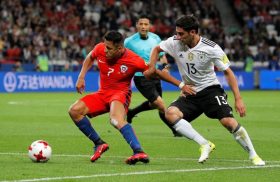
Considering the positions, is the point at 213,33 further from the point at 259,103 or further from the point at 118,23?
the point at 259,103

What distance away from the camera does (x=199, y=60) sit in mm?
10375

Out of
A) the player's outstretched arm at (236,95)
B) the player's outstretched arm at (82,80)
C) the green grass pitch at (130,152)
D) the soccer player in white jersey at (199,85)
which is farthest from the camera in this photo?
the player's outstretched arm at (82,80)

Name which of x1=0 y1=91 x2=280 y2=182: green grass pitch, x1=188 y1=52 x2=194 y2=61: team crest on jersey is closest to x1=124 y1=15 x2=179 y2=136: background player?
x1=0 y1=91 x2=280 y2=182: green grass pitch

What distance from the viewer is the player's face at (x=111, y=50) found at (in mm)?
10664

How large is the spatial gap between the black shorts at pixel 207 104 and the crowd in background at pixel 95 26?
24.0 m

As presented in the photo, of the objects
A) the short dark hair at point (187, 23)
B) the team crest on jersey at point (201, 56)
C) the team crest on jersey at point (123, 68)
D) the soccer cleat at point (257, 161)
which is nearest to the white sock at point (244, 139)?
the soccer cleat at point (257, 161)

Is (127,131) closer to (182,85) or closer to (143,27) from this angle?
(182,85)

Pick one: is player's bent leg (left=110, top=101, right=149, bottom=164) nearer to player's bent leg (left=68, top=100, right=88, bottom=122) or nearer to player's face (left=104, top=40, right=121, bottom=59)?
player's bent leg (left=68, top=100, right=88, bottom=122)

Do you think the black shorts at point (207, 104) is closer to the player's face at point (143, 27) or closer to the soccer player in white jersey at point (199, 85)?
the soccer player in white jersey at point (199, 85)

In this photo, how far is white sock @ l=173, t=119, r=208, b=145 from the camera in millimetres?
10337

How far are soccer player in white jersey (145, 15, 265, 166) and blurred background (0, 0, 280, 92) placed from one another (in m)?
23.0

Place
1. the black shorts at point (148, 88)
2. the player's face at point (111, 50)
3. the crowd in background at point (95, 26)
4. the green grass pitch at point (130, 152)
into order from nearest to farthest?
the green grass pitch at point (130, 152) < the player's face at point (111, 50) < the black shorts at point (148, 88) < the crowd in background at point (95, 26)

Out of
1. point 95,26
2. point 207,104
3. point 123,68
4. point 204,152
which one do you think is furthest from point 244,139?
point 95,26

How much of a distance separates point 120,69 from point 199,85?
1.15 meters
